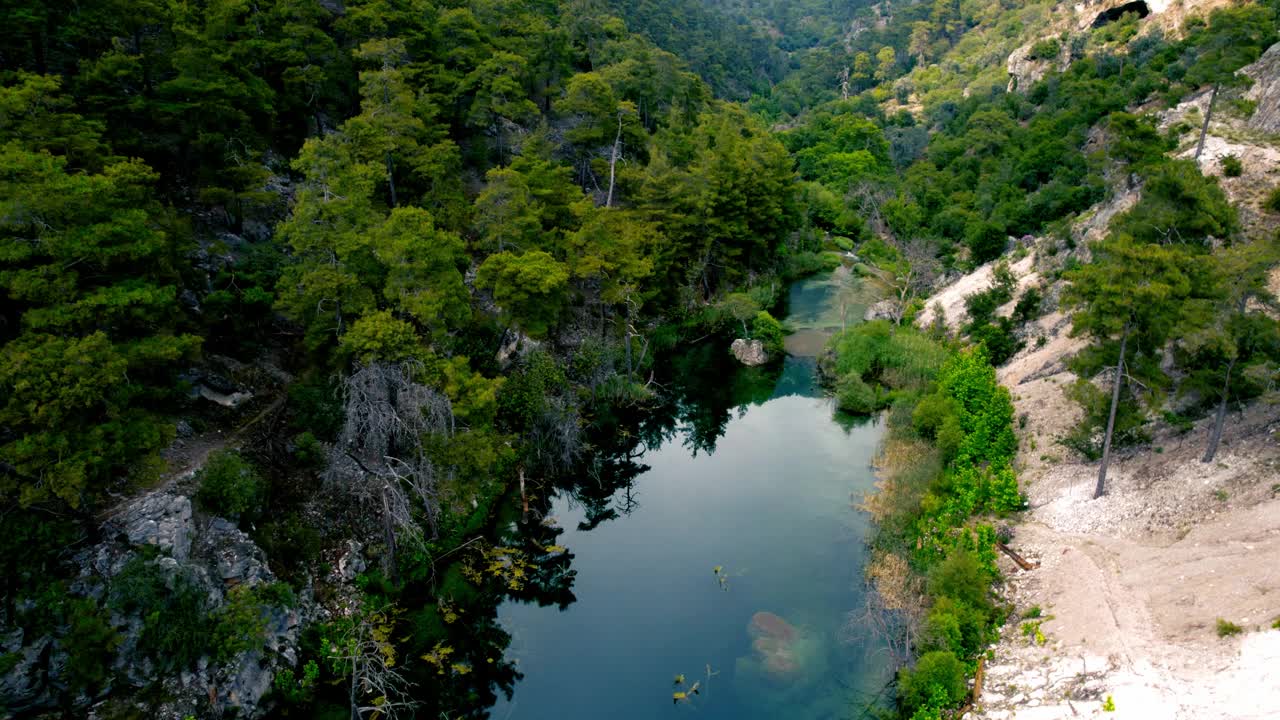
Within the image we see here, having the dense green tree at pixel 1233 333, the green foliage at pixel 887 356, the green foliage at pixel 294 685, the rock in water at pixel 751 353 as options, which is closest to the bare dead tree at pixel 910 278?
the green foliage at pixel 887 356

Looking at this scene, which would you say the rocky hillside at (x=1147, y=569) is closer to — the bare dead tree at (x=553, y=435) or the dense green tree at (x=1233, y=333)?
A: the dense green tree at (x=1233, y=333)

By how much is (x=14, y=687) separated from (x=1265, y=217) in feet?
162

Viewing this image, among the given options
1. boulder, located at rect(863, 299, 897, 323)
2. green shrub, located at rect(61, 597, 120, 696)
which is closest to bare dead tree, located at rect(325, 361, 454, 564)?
green shrub, located at rect(61, 597, 120, 696)

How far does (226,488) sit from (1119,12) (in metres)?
98.7

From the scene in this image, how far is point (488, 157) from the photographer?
152 feet

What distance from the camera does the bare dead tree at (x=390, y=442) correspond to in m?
24.5

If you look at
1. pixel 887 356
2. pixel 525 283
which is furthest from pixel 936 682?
pixel 887 356

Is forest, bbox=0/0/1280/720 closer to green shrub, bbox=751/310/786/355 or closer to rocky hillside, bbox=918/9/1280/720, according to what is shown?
green shrub, bbox=751/310/786/355

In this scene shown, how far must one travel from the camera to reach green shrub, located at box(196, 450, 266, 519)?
21703mm

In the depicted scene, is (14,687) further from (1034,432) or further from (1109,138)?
(1109,138)

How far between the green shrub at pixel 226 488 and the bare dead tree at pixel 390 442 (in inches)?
118

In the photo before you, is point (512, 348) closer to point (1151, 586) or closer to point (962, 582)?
point (962, 582)

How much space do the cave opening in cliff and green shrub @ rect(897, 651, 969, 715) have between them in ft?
275

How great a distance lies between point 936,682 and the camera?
2014cm
